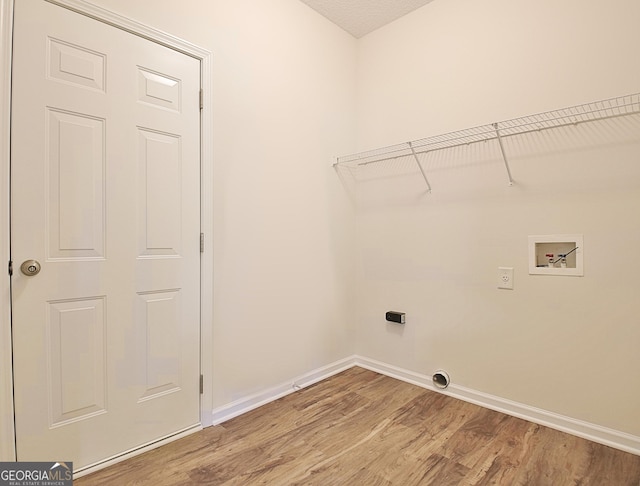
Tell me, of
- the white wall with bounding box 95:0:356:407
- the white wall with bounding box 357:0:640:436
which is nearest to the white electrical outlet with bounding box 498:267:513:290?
the white wall with bounding box 357:0:640:436

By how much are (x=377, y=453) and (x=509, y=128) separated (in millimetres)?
1995

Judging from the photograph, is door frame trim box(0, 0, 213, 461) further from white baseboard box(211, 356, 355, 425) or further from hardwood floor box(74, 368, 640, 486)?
hardwood floor box(74, 368, 640, 486)

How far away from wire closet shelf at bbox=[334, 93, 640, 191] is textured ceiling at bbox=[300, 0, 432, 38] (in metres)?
1.02

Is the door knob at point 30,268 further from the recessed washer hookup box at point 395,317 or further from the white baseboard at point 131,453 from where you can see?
the recessed washer hookup box at point 395,317

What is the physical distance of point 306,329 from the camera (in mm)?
2592

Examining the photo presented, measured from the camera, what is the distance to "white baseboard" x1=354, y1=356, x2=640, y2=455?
5.85 ft

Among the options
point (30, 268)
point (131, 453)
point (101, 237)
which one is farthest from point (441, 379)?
point (30, 268)

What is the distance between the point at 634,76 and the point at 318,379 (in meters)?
2.64

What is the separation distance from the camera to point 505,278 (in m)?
2.16

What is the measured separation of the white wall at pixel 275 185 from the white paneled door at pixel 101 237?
18cm

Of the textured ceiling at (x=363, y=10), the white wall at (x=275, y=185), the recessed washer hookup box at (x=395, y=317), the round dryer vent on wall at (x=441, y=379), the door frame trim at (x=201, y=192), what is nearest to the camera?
the door frame trim at (x=201, y=192)

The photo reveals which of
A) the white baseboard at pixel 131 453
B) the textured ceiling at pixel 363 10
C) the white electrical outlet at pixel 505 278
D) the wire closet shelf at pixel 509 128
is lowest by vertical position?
the white baseboard at pixel 131 453

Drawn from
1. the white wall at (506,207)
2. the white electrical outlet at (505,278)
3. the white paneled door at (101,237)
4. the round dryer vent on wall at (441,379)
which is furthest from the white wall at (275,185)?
the white electrical outlet at (505,278)

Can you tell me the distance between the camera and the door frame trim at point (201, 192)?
4.55 feet
